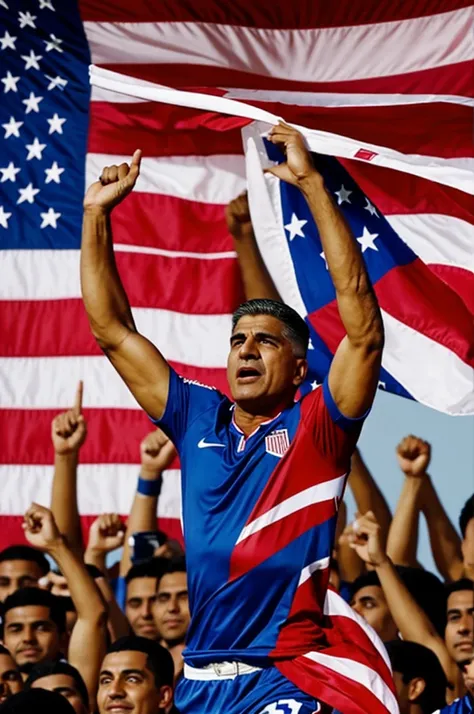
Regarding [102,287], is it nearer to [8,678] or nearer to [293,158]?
[293,158]

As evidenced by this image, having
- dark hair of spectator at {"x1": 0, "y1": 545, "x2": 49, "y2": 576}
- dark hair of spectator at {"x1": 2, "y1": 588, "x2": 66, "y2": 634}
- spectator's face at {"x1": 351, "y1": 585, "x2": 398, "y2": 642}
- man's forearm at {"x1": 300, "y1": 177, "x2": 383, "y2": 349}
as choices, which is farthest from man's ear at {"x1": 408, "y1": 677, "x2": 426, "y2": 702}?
dark hair of spectator at {"x1": 0, "y1": 545, "x2": 49, "y2": 576}

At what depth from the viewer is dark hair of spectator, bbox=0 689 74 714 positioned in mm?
7488

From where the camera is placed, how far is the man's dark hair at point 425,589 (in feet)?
29.8

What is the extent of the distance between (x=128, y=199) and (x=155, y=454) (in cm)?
210

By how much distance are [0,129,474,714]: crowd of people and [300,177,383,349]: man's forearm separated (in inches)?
69.3

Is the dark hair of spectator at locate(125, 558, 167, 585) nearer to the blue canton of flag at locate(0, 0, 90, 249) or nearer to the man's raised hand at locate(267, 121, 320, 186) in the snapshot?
the blue canton of flag at locate(0, 0, 90, 249)

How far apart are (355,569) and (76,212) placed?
322 centimetres

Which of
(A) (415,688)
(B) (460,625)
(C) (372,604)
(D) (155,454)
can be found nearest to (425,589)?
(C) (372,604)

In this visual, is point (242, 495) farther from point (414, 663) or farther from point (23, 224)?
point (23, 224)

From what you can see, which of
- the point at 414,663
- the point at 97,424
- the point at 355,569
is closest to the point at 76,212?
the point at 97,424

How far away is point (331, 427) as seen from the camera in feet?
18.9

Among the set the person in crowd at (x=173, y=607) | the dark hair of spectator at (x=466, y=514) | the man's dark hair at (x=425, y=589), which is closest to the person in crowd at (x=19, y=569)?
the person in crowd at (x=173, y=607)

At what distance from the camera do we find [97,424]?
11.3 metres

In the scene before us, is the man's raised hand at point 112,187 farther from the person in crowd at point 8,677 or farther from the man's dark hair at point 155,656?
the person in crowd at point 8,677
